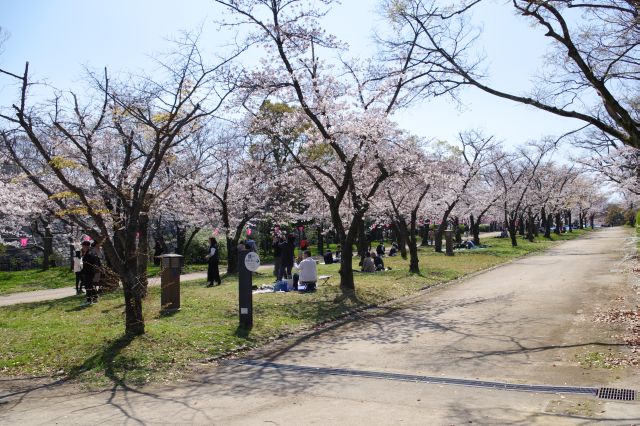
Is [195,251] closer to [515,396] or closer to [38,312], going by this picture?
[38,312]

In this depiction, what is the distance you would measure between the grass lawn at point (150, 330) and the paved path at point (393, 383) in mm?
600

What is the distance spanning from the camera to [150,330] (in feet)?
29.5

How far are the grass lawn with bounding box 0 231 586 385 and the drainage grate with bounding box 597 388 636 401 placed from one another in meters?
5.15

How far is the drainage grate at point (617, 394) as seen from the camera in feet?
17.6

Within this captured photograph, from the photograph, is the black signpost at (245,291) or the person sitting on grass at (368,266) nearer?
the black signpost at (245,291)

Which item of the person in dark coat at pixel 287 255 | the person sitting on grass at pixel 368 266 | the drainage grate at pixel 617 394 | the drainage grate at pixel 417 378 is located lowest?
the drainage grate at pixel 417 378

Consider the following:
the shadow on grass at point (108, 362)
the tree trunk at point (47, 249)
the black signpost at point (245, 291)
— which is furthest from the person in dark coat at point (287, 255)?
the tree trunk at point (47, 249)

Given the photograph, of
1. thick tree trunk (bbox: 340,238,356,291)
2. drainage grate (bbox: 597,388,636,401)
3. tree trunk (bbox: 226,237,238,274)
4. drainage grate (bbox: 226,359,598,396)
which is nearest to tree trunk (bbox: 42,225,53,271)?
tree trunk (bbox: 226,237,238,274)

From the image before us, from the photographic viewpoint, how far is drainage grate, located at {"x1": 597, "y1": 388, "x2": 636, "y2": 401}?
5.37 metres

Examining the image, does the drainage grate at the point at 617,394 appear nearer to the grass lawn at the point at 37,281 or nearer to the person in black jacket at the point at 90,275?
the person in black jacket at the point at 90,275

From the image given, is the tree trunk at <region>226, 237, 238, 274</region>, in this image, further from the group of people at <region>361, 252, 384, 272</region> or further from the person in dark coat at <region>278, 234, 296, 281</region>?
the group of people at <region>361, 252, 384, 272</region>

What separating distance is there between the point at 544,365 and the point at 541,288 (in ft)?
26.9

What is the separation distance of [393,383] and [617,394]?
2385 millimetres

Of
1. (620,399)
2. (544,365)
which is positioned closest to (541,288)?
(544,365)
